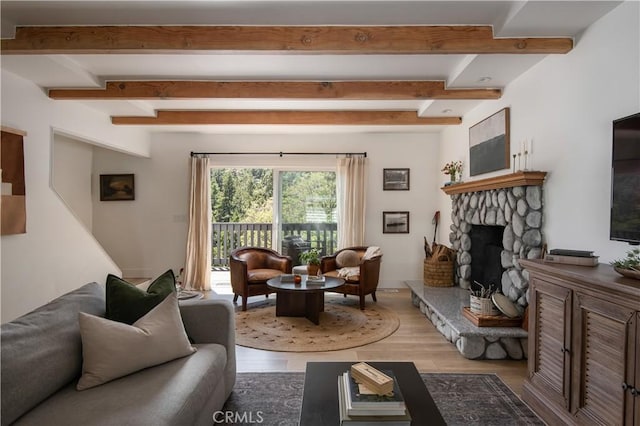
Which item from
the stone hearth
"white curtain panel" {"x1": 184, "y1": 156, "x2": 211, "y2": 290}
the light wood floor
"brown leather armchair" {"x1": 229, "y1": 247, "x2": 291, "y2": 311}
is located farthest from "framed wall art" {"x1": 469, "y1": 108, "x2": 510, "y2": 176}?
"white curtain panel" {"x1": 184, "y1": 156, "x2": 211, "y2": 290}

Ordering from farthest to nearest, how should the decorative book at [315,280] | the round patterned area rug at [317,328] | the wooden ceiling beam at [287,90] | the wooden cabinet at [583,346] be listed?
the decorative book at [315,280], the wooden ceiling beam at [287,90], the round patterned area rug at [317,328], the wooden cabinet at [583,346]

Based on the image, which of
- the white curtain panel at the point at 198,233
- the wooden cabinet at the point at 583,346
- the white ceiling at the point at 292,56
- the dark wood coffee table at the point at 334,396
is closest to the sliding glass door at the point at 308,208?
the white curtain panel at the point at 198,233

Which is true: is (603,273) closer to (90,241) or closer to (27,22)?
(27,22)

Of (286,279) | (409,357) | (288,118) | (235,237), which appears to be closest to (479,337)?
(409,357)

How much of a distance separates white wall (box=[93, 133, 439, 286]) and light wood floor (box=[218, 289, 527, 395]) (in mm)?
2327

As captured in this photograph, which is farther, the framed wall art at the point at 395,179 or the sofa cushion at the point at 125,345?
the framed wall art at the point at 395,179

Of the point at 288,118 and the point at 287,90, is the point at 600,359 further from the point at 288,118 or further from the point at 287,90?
the point at 288,118

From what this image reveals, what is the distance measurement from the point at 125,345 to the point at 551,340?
243cm

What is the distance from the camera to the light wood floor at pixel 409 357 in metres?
2.89

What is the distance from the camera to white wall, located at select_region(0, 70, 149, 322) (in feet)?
10.6

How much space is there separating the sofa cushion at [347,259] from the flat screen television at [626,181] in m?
3.24

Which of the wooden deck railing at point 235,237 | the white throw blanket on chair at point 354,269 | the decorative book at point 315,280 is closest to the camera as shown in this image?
the decorative book at point 315,280

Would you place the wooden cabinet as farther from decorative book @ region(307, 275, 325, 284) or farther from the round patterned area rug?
decorative book @ region(307, 275, 325, 284)

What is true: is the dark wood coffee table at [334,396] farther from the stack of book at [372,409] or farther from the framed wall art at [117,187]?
the framed wall art at [117,187]
